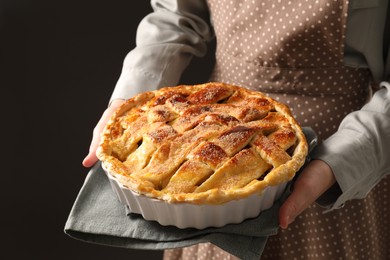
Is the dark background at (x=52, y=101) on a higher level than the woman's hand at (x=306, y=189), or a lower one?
lower

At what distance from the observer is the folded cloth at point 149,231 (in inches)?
31.3

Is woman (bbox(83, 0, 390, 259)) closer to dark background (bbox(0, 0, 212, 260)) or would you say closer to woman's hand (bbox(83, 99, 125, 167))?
woman's hand (bbox(83, 99, 125, 167))

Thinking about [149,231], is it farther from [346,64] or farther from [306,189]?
[346,64]

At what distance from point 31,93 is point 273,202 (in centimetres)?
88

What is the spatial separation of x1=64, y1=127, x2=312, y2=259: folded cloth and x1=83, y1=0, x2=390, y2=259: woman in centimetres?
8

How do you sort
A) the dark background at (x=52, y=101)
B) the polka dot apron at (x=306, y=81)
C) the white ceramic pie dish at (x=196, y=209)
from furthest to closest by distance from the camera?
the dark background at (x=52, y=101), the polka dot apron at (x=306, y=81), the white ceramic pie dish at (x=196, y=209)

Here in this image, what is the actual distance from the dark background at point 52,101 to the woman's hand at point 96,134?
21.4 inches

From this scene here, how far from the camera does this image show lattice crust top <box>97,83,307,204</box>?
2.59ft

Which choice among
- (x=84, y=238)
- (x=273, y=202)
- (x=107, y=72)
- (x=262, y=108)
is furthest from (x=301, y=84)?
(x=107, y=72)

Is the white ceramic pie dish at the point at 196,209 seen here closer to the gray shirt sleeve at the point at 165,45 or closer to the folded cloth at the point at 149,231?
the folded cloth at the point at 149,231

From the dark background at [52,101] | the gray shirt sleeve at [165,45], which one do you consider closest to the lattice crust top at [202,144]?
the gray shirt sleeve at [165,45]

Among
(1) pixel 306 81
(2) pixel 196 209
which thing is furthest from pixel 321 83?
(2) pixel 196 209

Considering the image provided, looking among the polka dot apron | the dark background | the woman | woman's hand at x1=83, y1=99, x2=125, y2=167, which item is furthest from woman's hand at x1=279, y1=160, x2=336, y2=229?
the dark background

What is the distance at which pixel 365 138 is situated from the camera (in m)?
0.92
